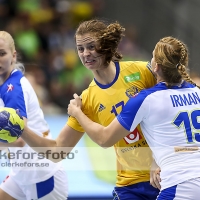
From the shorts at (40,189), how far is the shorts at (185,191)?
1401 millimetres

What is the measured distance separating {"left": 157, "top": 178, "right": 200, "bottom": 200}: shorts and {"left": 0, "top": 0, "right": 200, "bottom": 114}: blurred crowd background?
6.36m

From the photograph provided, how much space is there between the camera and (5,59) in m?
4.53

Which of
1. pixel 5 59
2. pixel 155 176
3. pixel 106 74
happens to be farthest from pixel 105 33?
pixel 155 176

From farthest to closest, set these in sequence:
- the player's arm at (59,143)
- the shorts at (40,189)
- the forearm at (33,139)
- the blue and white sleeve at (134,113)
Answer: the shorts at (40,189) → the player's arm at (59,143) → the forearm at (33,139) → the blue and white sleeve at (134,113)

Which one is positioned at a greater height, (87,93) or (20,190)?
(87,93)

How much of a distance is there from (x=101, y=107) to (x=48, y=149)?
1.84 feet

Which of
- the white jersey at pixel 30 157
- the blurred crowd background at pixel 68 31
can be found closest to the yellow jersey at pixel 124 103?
the white jersey at pixel 30 157

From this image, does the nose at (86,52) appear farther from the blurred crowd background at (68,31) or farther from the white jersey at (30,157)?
the blurred crowd background at (68,31)

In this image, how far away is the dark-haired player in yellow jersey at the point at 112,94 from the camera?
4.16 meters

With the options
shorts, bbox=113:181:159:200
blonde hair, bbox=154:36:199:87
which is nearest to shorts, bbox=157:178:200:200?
blonde hair, bbox=154:36:199:87

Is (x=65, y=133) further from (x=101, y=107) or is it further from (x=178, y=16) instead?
(x=178, y=16)

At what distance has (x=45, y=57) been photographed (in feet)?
36.2

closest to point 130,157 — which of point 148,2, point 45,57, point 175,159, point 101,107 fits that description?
point 101,107

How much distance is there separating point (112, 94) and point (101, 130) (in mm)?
490
